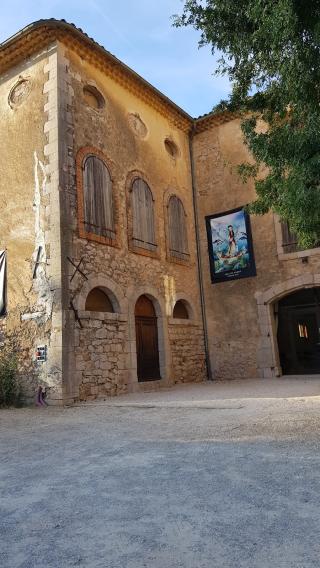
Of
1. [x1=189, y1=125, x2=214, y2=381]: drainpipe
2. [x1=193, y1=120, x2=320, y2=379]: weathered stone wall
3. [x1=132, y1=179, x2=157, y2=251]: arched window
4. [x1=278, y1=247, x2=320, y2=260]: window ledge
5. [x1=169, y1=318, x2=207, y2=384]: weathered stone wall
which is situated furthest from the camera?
[x1=189, y1=125, x2=214, y2=381]: drainpipe

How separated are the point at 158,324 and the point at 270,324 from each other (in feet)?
10.5

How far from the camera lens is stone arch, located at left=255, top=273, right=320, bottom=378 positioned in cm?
1162

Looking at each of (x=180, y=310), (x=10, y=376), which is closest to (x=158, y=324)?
(x=180, y=310)

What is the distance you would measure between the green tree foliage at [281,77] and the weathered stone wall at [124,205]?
405 centimetres

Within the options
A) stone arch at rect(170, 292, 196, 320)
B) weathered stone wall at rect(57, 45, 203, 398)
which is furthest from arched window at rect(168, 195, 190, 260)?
stone arch at rect(170, 292, 196, 320)

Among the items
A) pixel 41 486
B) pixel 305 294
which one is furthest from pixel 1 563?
pixel 305 294

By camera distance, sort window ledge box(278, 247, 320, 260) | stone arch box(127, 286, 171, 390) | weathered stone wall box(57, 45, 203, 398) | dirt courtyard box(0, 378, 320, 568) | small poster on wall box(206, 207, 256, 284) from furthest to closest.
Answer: small poster on wall box(206, 207, 256, 284) → window ledge box(278, 247, 320, 260) → stone arch box(127, 286, 171, 390) → weathered stone wall box(57, 45, 203, 398) → dirt courtyard box(0, 378, 320, 568)

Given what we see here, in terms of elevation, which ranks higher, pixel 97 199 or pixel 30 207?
pixel 97 199

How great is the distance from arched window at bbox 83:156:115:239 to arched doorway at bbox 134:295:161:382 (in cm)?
199

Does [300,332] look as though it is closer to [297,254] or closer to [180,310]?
[297,254]

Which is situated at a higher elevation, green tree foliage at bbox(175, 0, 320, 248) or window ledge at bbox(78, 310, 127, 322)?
green tree foliage at bbox(175, 0, 320, 248)

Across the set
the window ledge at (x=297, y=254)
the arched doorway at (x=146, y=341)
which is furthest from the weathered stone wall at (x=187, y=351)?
the window ledge at (x=297, y=254)

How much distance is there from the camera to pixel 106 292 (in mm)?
9430

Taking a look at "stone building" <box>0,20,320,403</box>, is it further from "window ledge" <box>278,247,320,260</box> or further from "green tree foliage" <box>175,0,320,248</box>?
"green tree foliage" <box>175,0,320,248</box>
